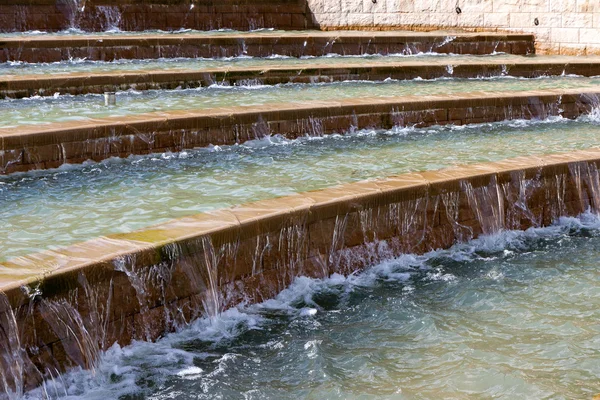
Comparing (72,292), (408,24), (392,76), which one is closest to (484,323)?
(72,292)

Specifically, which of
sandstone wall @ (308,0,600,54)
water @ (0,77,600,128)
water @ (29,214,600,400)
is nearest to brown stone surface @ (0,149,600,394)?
water @ (29,214,600,400)

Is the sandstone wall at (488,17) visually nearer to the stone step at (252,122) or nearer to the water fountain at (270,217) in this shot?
the water fountain at (270,217)

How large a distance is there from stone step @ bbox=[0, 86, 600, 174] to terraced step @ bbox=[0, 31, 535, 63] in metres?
4.06

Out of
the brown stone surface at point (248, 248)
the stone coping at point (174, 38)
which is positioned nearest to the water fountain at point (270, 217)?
the brown stone surface at point (248, 248)

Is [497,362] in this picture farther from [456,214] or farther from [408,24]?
[408,24]

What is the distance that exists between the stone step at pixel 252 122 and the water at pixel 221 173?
122mm

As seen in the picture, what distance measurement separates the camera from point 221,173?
7418 millimetres

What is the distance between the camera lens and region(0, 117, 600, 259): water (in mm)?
5844

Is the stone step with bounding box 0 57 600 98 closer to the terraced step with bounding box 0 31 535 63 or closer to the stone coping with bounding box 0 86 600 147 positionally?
the terraced step with bounding box 0 31 535 63

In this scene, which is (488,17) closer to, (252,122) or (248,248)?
(252,122)

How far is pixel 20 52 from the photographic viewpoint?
12305mm

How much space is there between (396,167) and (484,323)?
8.09ft

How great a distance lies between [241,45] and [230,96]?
140 inches

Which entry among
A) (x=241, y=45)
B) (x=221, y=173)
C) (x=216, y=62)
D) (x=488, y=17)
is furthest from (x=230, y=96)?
(x=488, y=17)
